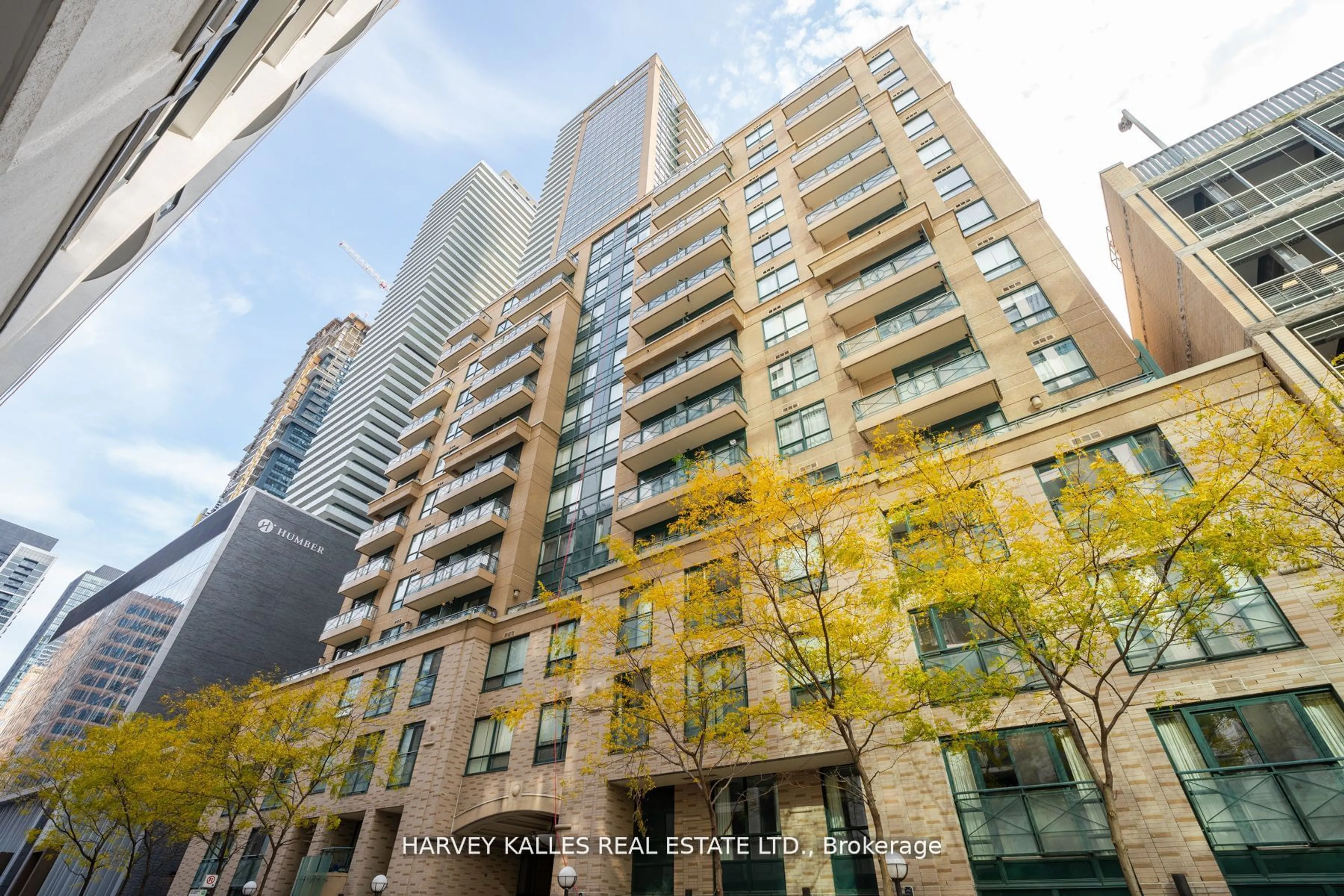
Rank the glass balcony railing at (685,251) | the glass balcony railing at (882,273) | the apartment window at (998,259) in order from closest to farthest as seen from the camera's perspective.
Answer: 1. the apartment window at (998,259)
2. the glass balcony railing at (882,273)
3. the glass balcony railing at (685,251)

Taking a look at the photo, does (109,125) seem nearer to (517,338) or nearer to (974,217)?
(974,217)

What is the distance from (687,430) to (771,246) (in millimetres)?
12469

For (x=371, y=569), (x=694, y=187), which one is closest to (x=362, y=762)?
(x=371, y=569)

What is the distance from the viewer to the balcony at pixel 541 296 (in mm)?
45156

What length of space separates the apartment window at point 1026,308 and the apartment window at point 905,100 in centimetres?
1548

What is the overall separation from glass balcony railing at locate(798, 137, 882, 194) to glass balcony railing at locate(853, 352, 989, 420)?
1427 centimetres

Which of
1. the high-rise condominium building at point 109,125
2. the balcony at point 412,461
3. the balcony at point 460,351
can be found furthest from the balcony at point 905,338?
the balcony at point 460,351

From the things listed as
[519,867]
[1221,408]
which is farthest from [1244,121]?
[519,867]

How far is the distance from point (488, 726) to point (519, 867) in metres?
5.78

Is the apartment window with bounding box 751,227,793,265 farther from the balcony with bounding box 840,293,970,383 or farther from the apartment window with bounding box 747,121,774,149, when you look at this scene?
the apartment window with bounding box 747,121,774,149

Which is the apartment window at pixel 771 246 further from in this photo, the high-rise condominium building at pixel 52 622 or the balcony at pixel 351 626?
the high-rise condominium building at pixel 52 622

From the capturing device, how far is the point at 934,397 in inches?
866

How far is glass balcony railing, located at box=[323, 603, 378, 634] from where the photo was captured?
36875 mm

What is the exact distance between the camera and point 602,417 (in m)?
35.9
